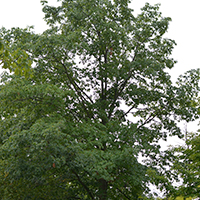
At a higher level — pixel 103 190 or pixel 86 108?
pixel 86 108

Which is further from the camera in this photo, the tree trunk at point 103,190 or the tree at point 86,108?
the tree trunk at point 103,190

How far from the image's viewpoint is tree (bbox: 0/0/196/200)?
38.9 ft

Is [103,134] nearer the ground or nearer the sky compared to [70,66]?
nearer the ground

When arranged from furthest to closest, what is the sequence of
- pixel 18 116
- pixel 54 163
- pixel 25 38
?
pixel 25 38
pixel 18 116
pixel 54 163

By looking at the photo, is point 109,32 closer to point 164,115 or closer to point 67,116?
point 67,116

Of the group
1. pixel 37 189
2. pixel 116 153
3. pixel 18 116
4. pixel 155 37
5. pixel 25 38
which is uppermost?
pixel 155 37

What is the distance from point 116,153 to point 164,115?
6409 mm

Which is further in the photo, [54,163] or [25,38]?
[25,38]

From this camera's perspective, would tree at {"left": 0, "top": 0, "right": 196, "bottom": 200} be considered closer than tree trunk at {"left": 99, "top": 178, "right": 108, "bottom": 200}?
Yes

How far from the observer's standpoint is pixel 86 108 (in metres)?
16.9

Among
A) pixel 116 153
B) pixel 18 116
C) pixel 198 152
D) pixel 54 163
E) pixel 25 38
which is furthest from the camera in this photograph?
pixel 25 38

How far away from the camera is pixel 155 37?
17.7 metres

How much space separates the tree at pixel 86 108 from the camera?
1184 cm

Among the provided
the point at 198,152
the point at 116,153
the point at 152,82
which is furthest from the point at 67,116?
the point at 198,152
